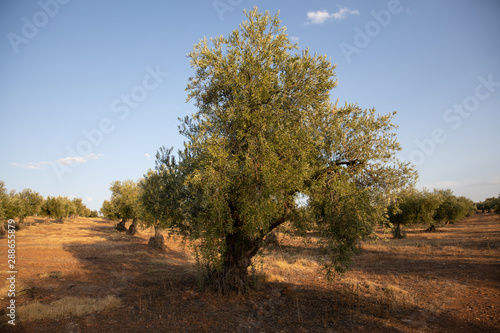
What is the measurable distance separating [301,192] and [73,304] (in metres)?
11.5

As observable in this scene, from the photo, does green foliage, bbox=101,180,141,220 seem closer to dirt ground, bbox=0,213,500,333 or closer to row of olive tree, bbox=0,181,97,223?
row of olive tree, bbox=0,181,97,223

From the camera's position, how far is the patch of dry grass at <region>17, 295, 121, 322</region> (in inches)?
418

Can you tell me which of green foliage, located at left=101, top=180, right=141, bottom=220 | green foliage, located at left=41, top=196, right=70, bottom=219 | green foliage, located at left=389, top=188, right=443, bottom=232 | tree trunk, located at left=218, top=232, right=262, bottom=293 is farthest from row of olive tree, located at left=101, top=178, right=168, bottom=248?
green foliage, located at left=389, top=188, right=443, bottom=232

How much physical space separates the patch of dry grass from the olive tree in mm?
4711

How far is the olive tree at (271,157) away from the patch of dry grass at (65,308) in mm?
4711

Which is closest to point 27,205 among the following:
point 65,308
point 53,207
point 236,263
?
point 53,207

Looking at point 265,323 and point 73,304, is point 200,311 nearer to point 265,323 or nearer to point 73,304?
point 265,323

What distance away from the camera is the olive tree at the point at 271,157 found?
10227 millimetres

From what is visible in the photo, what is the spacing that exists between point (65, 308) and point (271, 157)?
435 inches

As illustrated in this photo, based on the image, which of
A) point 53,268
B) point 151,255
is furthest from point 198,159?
point 151,255

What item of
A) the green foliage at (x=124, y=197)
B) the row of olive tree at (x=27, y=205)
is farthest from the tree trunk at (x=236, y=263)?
the row of olive tree at (x=27, y=205)

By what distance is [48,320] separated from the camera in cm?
1045

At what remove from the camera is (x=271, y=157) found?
10.0 metres

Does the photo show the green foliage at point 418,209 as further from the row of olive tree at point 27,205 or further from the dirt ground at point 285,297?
the row of olive tree at point 27,205
